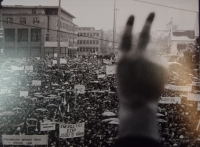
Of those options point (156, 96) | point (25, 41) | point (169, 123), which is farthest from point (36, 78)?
point (169, 123)

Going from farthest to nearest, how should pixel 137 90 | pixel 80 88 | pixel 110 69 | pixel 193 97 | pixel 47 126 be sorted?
pixel 80 88
pixel 110 69
pixel 193 97
pixel 47 126
pixel 137 90

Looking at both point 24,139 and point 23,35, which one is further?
point 23,35

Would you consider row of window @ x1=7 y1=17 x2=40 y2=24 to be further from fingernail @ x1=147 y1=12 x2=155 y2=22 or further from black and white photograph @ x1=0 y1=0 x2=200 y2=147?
fingernail @ x1=147 y1=12 x2=155 y2=22

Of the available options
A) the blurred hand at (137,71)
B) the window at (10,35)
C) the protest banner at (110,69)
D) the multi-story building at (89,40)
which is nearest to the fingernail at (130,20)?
the blurred hand at (137,71)

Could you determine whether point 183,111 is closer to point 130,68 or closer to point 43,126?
point 130,68

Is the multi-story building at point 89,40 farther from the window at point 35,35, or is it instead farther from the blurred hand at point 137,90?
the window at point 35,35

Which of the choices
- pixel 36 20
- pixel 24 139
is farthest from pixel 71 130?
pixel 36 20

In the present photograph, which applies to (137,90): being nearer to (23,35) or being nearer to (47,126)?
(47,126)
